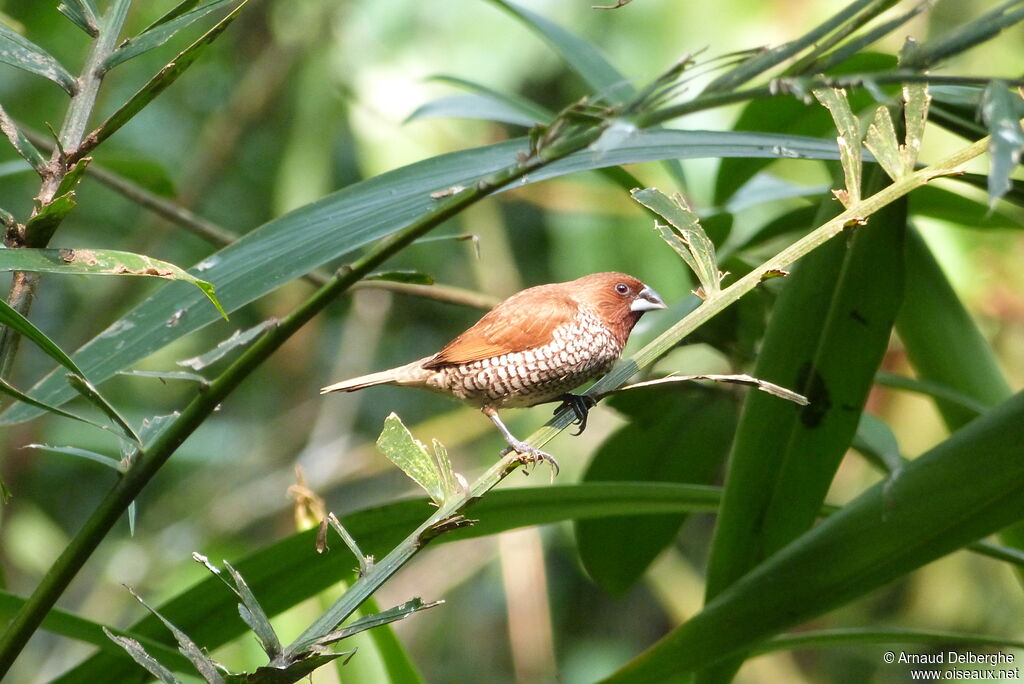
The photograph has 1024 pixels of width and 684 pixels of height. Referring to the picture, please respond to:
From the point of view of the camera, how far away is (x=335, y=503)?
21.7 feet

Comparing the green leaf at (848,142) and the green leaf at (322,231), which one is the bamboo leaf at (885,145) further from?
the green leaf at (322,231)

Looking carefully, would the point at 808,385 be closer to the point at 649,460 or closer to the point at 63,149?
the point at 649,460

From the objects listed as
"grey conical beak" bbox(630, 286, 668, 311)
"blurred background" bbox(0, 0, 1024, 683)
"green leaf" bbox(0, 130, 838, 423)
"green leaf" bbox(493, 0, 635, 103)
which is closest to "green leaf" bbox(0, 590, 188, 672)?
"green leaf" bbox(0, 130, 838, 423)

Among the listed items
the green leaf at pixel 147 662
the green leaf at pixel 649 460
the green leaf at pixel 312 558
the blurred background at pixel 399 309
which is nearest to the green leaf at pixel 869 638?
the green leaf at pixel 312 558

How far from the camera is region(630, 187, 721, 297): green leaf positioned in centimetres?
129

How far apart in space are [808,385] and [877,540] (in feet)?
1.11

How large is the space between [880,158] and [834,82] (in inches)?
19.0

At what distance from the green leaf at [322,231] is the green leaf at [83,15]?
353 mm

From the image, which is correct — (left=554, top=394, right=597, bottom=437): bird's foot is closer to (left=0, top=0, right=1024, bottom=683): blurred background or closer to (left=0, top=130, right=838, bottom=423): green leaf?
(left=0, top=130, right=838, bottom=423): green leaf

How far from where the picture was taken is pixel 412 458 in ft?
3.76

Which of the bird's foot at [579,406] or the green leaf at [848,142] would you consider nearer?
the green leaf at [848,142]

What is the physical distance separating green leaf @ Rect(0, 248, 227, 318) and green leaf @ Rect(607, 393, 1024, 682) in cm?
98

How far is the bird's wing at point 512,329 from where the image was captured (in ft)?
7.23

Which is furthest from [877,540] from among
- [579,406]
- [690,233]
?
[579,406]
